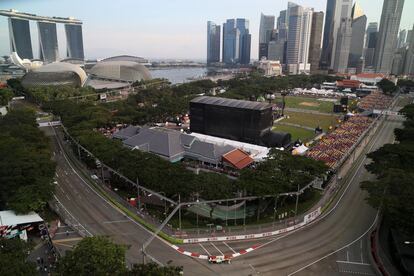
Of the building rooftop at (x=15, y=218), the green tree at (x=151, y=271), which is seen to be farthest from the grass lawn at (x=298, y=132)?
the green tree at (x=151, y=271)

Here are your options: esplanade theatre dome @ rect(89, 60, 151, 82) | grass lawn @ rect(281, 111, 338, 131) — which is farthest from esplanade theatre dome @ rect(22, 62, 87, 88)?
grass lawn @ rect(281, 111, 338, 131)

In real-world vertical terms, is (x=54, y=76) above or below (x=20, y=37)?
below

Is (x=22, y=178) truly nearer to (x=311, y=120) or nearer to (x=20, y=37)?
(x=311, y=120)

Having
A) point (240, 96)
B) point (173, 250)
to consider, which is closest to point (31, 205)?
point (173, 250)

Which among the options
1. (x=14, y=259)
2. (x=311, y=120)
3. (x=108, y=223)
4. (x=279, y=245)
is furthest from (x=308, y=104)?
(x=14, y=259)

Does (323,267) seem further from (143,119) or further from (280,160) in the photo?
(143,119)

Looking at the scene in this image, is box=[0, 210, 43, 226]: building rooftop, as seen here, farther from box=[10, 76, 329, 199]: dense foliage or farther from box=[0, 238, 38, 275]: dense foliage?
box=[10, 76, 329, 199]: dense foliage
